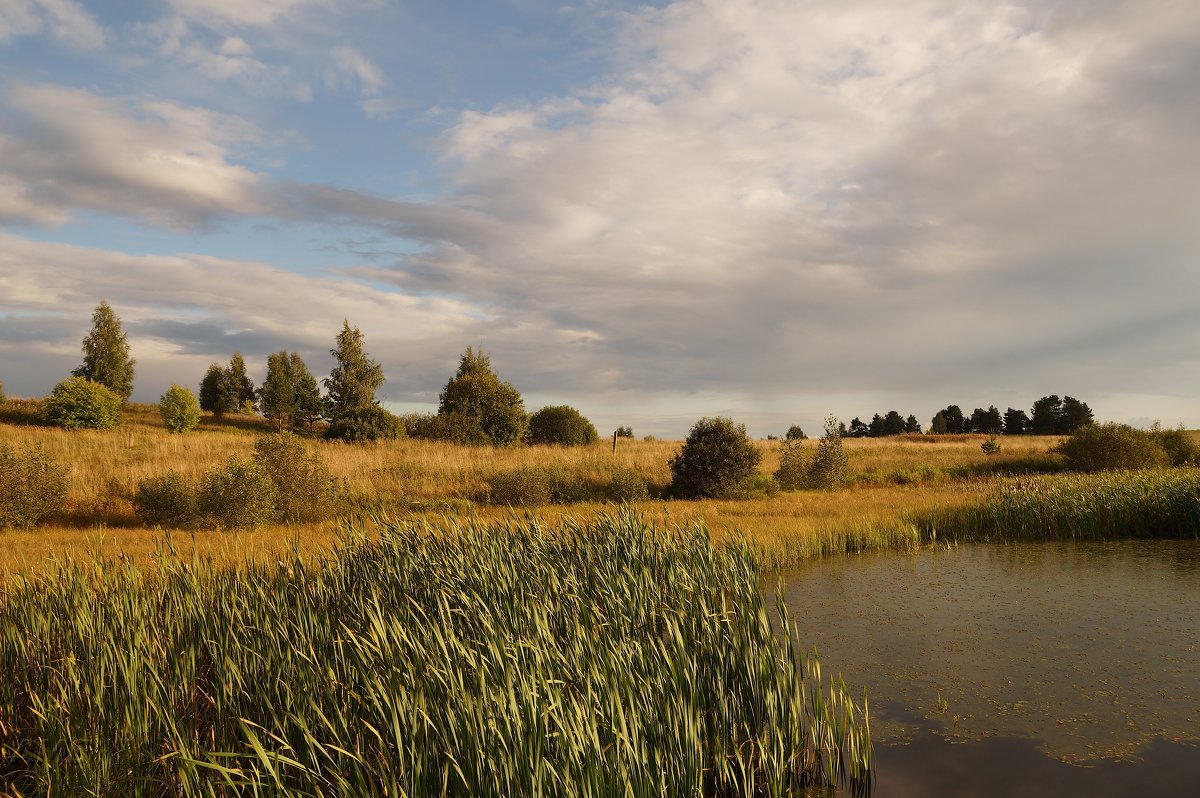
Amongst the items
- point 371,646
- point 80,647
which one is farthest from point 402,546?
point 371,646

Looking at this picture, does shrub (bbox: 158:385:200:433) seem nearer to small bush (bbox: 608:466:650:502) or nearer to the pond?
small bush (bbox: 608:466:650:502)

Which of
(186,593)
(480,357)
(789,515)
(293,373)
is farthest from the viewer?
(293,373)

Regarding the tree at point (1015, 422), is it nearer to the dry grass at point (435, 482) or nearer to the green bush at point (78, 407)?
the dry grass at point (435, 482)

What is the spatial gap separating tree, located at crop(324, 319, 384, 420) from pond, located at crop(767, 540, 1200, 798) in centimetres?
4089

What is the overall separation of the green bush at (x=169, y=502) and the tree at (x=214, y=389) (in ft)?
145

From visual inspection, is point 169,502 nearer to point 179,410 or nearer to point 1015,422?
point 179,410

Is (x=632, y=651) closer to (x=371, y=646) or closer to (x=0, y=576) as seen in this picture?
(x=371, y=646)

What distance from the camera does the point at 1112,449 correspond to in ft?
101

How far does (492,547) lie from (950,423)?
252 ft

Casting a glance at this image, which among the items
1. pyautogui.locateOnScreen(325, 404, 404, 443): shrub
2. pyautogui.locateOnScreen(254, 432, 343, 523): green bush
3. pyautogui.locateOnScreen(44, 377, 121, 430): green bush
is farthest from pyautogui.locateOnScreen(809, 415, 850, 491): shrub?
pyautogui.locateOnScreen(44, 377, 121, 430): green bush

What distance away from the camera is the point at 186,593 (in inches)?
248

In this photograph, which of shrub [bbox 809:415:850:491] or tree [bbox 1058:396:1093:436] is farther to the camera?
tree [bbox 1058:396:1093:436]

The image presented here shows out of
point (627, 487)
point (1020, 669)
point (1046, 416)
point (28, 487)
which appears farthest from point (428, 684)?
point (1046, 416)

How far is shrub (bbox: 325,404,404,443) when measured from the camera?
37750mm
